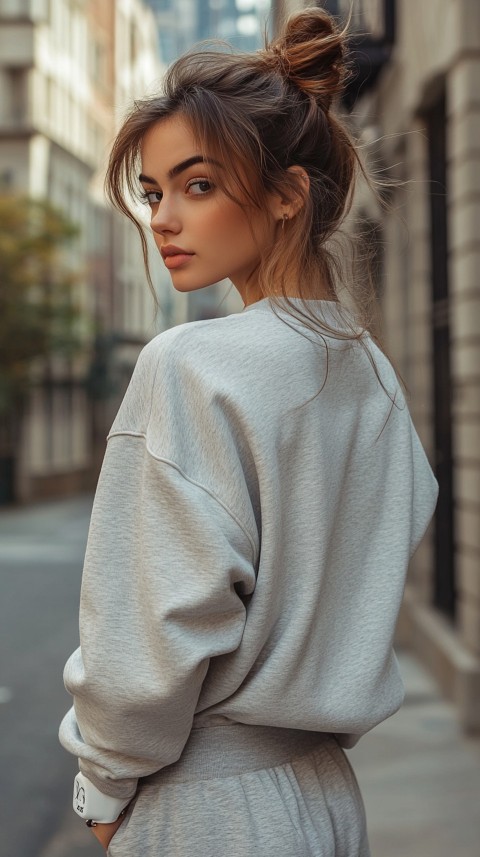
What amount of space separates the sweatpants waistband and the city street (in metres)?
3.00

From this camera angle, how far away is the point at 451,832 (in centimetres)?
456

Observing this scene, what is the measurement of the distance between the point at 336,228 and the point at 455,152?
199 inches

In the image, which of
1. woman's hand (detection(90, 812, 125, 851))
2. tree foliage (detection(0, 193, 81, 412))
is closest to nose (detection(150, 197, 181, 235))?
woman's hand (detection(90, 812, 125, 851))

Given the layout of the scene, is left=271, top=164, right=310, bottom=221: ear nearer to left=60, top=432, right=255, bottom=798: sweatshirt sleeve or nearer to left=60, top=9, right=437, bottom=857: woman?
left=60, top=9, right=437, bottom=857: woman

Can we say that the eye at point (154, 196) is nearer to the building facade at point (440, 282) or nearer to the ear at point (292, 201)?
the ear at point (292, 201)

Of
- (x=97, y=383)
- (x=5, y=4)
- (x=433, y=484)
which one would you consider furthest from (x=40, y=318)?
(x=433, y=484)

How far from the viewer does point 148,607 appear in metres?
1.36

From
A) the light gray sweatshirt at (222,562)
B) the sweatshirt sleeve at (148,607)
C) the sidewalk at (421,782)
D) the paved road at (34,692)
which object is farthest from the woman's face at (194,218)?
the paved road at (34,692)

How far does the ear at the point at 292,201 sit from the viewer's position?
60.2 inches

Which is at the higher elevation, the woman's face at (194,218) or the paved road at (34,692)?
the woman's face at (194,218)

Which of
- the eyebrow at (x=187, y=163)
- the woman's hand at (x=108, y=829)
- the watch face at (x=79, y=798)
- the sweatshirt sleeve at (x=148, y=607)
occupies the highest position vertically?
the eyebrow at (x=187, y=163)

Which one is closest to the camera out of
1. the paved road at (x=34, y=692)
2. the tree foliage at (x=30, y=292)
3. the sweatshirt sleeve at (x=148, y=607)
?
the sweatshirt sleeve at (x=148, y=607)

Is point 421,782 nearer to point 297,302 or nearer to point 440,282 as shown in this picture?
point 440,282

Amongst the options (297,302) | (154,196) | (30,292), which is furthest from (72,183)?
(297,302)
